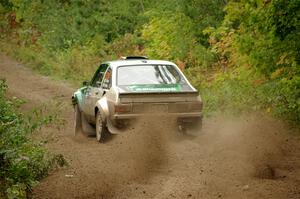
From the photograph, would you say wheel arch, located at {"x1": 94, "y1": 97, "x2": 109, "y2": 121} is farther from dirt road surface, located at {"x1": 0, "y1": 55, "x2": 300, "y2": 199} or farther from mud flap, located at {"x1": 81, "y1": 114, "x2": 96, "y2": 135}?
mud flap, located at {"x1": 81, "y1": 114, "x2": 96, "y2": 135}

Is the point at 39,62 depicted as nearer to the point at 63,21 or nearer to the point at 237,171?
the point at 63,21

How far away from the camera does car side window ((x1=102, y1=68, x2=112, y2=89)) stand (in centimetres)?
1095

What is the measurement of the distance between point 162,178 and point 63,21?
71.9 ft

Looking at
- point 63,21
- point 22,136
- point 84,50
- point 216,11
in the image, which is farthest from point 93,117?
point 63,21

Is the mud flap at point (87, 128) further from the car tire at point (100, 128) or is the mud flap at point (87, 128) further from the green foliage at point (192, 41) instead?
the green foliage at point (192, 41)

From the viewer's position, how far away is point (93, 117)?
11562mm

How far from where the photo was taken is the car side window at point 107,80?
11.0 m

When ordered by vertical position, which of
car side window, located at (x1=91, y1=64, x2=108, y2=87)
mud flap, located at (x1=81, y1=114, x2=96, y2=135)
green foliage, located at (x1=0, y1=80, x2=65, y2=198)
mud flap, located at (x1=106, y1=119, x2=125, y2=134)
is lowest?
mud flap, located at (x1=81, y1=114, x2=96, y2=135)

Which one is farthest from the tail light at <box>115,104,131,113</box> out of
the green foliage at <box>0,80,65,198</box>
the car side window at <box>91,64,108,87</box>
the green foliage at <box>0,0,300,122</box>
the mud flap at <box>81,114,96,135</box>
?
the green foliage at <box>0,0,300,122</box>

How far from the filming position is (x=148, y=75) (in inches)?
432

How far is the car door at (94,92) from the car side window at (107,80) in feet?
0.39

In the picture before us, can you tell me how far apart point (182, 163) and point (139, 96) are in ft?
6.20

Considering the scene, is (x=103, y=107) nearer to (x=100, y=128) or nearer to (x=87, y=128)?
(x=100, y=128)

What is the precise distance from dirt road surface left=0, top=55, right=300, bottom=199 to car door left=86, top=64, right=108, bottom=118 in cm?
65
